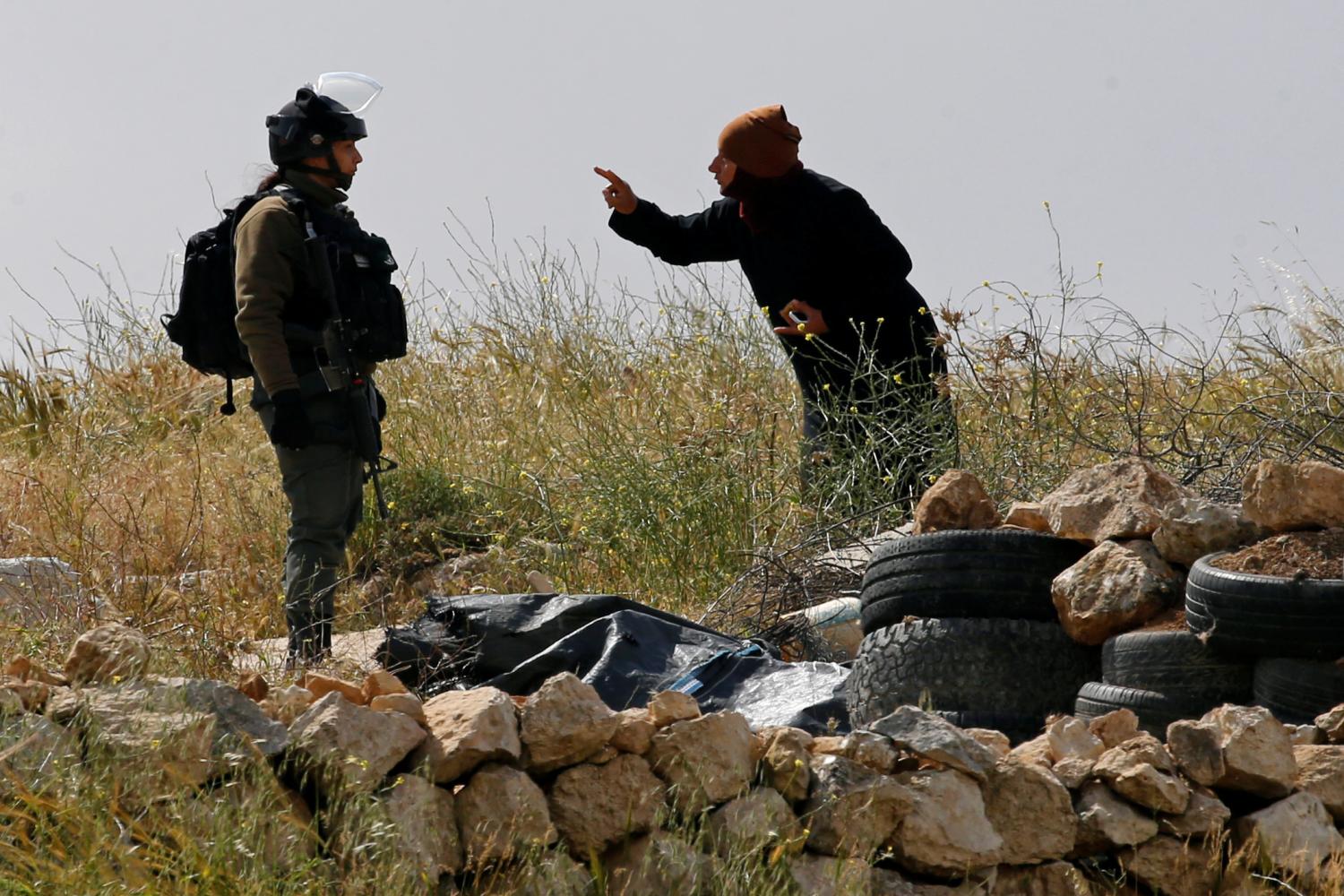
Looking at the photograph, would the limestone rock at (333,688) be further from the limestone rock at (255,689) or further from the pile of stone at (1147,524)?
the pile of stone at (1147,524)

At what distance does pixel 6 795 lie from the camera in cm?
287

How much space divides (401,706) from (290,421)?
251cm

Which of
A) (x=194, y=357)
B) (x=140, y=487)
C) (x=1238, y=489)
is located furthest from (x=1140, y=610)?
Result: (x=140, y=487)

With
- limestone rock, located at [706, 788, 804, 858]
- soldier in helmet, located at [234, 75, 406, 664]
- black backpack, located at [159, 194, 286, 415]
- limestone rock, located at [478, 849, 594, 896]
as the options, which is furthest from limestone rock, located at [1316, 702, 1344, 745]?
black backpack, located at [159, 194, 286, 415]

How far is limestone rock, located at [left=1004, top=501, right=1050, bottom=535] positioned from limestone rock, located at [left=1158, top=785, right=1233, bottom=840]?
1359 mm

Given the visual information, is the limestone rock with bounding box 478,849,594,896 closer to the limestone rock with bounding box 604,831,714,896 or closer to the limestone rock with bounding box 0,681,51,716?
the limestone rock with bounding box 604,831,714,896

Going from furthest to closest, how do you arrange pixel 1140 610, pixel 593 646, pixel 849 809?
pixel 593 646 < pixel 1140 610 < pixel 849 809

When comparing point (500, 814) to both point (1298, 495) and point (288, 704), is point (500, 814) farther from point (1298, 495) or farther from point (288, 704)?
point (1298, 495)

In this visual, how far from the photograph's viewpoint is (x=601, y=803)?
3.20 metres

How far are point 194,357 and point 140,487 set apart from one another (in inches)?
119

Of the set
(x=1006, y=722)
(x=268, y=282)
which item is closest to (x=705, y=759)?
(x=1006, y=722)

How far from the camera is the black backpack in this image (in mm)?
5691

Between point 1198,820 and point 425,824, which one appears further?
point 1198,820

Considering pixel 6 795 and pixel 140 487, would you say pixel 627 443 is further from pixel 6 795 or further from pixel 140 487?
pixel 6 795
